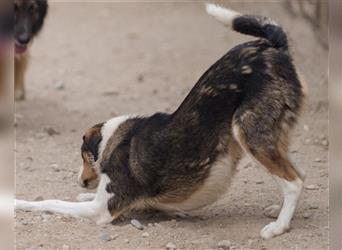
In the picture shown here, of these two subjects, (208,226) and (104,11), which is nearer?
(208,226)

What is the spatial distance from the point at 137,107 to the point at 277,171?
130 inches

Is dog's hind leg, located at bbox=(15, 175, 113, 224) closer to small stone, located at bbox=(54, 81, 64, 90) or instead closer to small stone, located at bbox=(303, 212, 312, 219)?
small stone, located at bbox=(303, 212, 312, 219)

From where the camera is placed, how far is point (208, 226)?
456cm

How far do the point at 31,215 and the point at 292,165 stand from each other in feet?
4.95

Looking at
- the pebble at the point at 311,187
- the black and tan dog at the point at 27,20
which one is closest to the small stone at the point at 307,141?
the pebble at the point at 311,187

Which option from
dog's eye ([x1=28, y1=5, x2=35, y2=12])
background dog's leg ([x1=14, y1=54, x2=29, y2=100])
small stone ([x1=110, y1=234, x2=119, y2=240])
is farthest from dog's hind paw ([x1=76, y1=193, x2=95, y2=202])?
background dog's leg ([x1=14, y1=54, x2=29, y2=100])

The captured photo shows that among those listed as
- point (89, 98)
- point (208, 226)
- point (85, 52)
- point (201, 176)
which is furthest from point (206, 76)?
point (85, 52)

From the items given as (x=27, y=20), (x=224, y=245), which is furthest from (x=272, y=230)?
(x=27, y=20)

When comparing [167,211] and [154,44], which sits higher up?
[167,211]

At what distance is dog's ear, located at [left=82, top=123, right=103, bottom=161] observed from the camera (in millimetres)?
4664

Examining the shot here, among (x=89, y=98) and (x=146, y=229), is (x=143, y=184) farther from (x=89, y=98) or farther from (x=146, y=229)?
(x=89, y=98)

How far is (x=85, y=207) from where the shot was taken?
15.0 feet

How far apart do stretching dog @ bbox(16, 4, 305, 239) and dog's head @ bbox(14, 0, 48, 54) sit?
2.46 meters

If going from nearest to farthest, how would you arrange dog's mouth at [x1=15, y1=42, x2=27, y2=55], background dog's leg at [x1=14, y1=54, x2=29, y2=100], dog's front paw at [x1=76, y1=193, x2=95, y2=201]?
dog's front paw at [x1=76, y1=193, x2=95, y2=201], dog's mouth at [x1=15, y1=42, x2=27, y2=55], background dog's leg at [x1=14, y1=54, x2=29, y2=100]
